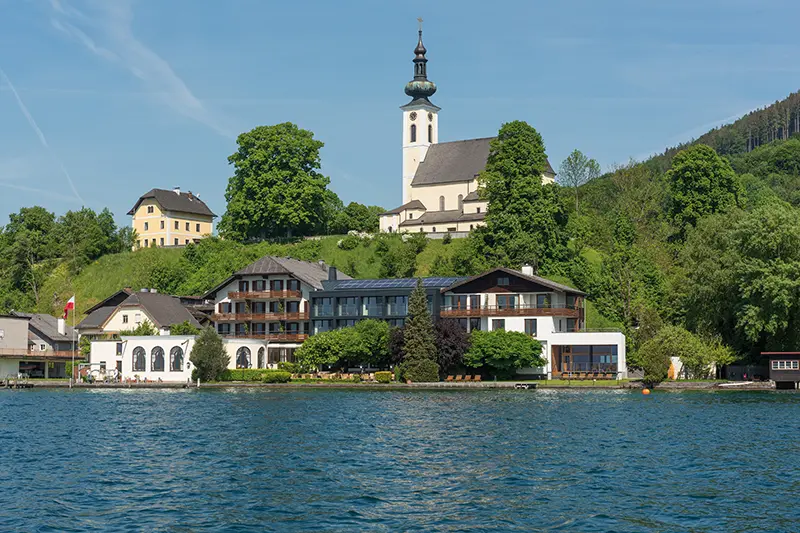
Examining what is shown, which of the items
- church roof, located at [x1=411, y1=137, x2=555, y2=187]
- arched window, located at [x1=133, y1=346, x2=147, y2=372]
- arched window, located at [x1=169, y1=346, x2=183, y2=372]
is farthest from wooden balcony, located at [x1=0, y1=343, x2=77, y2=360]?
church roof, located at [x1=411, y1=137, x2=555, y2=187]

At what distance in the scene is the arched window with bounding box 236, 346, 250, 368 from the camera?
94750 mm

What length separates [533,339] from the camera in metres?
86.2

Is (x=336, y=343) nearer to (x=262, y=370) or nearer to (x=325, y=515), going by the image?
(x=262, y=370)

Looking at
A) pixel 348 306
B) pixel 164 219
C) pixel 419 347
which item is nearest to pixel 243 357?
pixel 348 306

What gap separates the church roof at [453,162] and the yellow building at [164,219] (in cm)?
2991

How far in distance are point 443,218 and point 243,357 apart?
41.0 metres

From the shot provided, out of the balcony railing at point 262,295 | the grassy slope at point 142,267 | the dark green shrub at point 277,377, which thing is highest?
the grassy slope at point 142,267

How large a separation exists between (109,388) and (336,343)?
19549mm

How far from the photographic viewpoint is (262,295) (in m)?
99.6

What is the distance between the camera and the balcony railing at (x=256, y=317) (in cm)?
9831

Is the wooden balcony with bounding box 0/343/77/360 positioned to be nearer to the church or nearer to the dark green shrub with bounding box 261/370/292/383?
the dark green shrub with bounding box 261/370/292/383

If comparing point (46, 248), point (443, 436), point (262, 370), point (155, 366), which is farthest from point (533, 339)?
point (46, 248)

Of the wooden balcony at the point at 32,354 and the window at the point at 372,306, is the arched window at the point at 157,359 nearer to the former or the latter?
the wooden balcony at the point at 32,354

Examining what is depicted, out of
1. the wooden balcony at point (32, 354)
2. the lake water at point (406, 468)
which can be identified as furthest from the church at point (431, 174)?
the lake water at point (406, 468)
